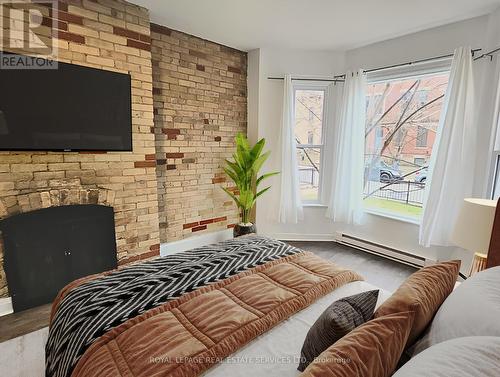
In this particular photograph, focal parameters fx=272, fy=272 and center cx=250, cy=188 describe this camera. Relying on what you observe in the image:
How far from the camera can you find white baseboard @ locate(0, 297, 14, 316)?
212cm

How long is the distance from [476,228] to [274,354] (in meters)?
1.52

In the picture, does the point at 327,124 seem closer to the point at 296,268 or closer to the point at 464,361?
the point at 296,268

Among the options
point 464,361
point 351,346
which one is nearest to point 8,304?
point 351,346

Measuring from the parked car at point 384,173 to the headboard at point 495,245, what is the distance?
6.39ft

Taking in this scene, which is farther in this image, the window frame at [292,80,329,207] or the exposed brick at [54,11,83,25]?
the window frame at [292,80,329,207]

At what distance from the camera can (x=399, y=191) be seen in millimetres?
3486

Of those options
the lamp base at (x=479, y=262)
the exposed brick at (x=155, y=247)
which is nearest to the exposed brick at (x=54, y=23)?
the exposed brick at (x=155, y=247)

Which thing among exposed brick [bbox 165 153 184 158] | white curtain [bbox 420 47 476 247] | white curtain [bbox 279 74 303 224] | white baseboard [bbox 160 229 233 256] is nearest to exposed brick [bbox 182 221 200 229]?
white baseboard [bbox 160 229 233 256]

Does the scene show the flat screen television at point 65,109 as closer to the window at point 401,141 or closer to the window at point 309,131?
the window at point 309,131

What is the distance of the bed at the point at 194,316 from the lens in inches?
37.2

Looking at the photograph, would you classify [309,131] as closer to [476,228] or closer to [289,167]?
[289,167]

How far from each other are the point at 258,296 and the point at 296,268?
378 millimetres

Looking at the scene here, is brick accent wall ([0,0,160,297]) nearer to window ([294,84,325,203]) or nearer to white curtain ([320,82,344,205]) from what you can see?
window ([294,84,325,203])

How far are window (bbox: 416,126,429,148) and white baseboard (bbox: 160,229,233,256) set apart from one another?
2.65 m
